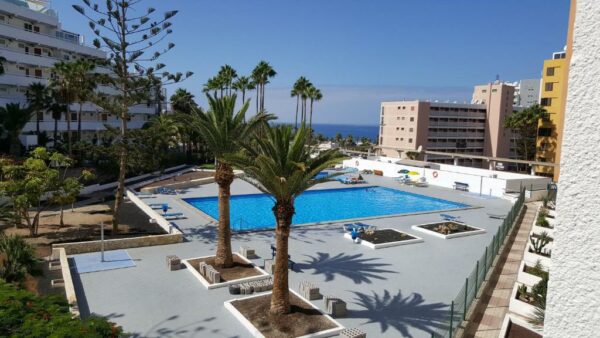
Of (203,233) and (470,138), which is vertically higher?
(470,138)

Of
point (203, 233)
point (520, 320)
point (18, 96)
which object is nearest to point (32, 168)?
point (203, 233)

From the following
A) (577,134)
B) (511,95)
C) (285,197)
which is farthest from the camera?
(511,95)

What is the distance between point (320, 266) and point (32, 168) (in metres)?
14.4

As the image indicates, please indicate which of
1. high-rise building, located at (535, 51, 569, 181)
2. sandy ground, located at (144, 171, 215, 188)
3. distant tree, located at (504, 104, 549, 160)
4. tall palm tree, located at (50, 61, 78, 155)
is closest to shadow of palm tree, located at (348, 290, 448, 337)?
sandy ground, located at (144, 171, 215, 188)

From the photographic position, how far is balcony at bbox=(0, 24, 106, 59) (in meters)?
42.1

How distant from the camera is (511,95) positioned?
84.1 metres

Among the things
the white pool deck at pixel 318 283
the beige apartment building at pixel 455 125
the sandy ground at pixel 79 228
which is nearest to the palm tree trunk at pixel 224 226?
the white pool deck at pixel 318 283

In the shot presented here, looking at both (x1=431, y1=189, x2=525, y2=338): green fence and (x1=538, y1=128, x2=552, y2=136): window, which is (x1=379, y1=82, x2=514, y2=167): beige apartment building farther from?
(x1=431, y1=189, x2=525, y2=338): green fence

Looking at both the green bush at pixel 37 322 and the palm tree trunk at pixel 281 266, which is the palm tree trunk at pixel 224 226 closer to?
the palm tree trunk at pixel 281 266

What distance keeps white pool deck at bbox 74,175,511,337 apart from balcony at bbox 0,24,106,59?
109 ft

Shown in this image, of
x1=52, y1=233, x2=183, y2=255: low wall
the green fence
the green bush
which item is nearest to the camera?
the green bush

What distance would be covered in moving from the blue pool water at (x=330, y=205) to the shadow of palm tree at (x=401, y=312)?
40.9 ft

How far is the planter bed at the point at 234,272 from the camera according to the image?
48.6ft

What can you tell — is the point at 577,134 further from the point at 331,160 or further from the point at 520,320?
the point at 520,320
